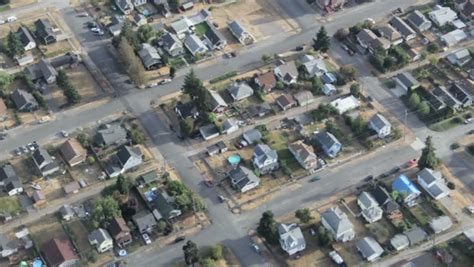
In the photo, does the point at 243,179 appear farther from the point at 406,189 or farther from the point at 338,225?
the point at 406,189

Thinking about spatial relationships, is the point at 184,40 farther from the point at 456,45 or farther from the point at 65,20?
the point at 456,45

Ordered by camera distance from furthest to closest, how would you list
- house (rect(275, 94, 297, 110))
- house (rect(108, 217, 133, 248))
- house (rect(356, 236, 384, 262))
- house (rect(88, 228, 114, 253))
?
1. house (rect(275, 94, 297, 110))
2. house (rect(108, 217, 133, 248))
3. house (rect(88, 228, 114, 253))
4. house (rect(356, 236, 384, 262))

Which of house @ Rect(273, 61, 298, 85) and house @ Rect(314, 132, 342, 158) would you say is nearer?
house @ Rect(314, 132, 342, 158)

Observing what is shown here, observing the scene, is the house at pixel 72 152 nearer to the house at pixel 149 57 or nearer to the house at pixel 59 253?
the house at pixel 59 253

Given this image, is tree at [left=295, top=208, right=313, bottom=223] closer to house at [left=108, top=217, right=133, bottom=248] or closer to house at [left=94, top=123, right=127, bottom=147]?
house at [left=108, top=217, right=133, bottom=248]

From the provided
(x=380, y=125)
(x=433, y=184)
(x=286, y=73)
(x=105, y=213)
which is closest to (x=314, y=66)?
(x=286, y=73)

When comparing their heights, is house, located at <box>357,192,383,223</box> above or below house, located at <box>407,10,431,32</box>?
below

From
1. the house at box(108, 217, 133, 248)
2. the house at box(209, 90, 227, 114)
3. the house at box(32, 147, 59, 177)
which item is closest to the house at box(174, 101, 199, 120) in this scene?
the house at box(209, 90, 227, 114)

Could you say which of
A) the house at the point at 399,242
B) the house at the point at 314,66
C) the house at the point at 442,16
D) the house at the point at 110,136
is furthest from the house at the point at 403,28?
the house at the point at 110,136
